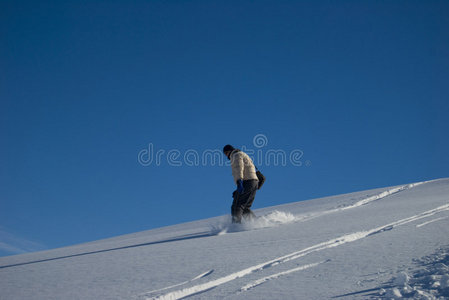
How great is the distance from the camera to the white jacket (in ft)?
25.2

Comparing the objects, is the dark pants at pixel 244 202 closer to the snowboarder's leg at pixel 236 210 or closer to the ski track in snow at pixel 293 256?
the snowboarder's leg at pixel 236 210

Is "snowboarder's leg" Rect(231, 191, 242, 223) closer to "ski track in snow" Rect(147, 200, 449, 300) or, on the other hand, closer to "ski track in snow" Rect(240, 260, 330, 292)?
"ski track in snow" Rect(147, 200, 449, 300)

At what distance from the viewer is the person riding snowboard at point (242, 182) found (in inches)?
303

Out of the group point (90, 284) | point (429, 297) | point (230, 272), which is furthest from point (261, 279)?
point (90, 284)

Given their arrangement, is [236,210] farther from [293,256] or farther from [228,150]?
[293,256]

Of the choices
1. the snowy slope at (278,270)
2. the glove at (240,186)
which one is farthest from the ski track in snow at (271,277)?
the glove at (240,186)

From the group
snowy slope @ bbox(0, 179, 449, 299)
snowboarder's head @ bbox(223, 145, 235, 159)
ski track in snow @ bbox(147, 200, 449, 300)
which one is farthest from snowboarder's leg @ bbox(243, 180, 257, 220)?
ski track in snow @ bbox(147, 200, 449, 300)

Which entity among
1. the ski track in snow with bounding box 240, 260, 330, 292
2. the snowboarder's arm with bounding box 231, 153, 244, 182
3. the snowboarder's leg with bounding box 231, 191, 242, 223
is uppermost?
the snowboarder's arm with bounding box 231, 153, 244, 182

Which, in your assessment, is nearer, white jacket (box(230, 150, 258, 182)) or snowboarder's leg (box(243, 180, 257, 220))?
white jacket (box(230, 150, 258, 182))

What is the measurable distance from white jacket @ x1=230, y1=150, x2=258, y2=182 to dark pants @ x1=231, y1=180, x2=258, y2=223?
139 mm

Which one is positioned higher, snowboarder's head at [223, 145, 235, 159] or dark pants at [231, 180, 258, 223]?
snowboarder's head at [223, 145, 235, 159]

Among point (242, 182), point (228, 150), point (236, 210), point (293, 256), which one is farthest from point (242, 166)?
point (293, 256)

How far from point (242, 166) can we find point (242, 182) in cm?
31

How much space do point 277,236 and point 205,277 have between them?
7.49 feet
